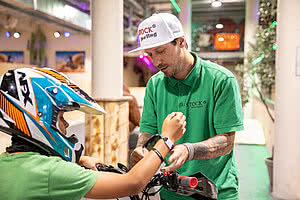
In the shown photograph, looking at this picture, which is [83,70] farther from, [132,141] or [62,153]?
[62,153]

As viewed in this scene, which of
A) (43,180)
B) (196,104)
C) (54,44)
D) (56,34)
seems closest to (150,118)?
(196,104)

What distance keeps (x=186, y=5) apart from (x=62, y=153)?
6.66 m

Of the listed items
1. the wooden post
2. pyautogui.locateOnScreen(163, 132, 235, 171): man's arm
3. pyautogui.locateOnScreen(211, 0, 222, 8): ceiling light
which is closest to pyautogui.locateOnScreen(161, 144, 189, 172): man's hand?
pyautogui.locateOnScreen(163, 132, 235, 171): man's arm

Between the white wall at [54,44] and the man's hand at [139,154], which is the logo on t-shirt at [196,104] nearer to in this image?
the man's hand at [139,154]

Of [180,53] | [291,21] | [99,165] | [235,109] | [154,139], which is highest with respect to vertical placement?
[291,21]

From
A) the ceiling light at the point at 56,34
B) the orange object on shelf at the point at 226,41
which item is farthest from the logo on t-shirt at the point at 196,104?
the ceiling light at the point at 56,34

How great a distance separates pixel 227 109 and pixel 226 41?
262 inches

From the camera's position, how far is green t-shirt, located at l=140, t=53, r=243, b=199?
146cm

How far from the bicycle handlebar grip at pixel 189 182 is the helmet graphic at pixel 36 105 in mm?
500

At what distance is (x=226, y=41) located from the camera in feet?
25.3

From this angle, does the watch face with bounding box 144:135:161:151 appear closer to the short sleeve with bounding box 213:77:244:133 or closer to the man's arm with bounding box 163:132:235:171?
the man's arm with bounding box 163:132:235:171

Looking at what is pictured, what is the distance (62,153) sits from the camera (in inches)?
46.1

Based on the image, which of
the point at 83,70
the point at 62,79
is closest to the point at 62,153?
the point at 62,79

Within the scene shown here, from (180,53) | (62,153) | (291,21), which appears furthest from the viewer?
(291,21)
